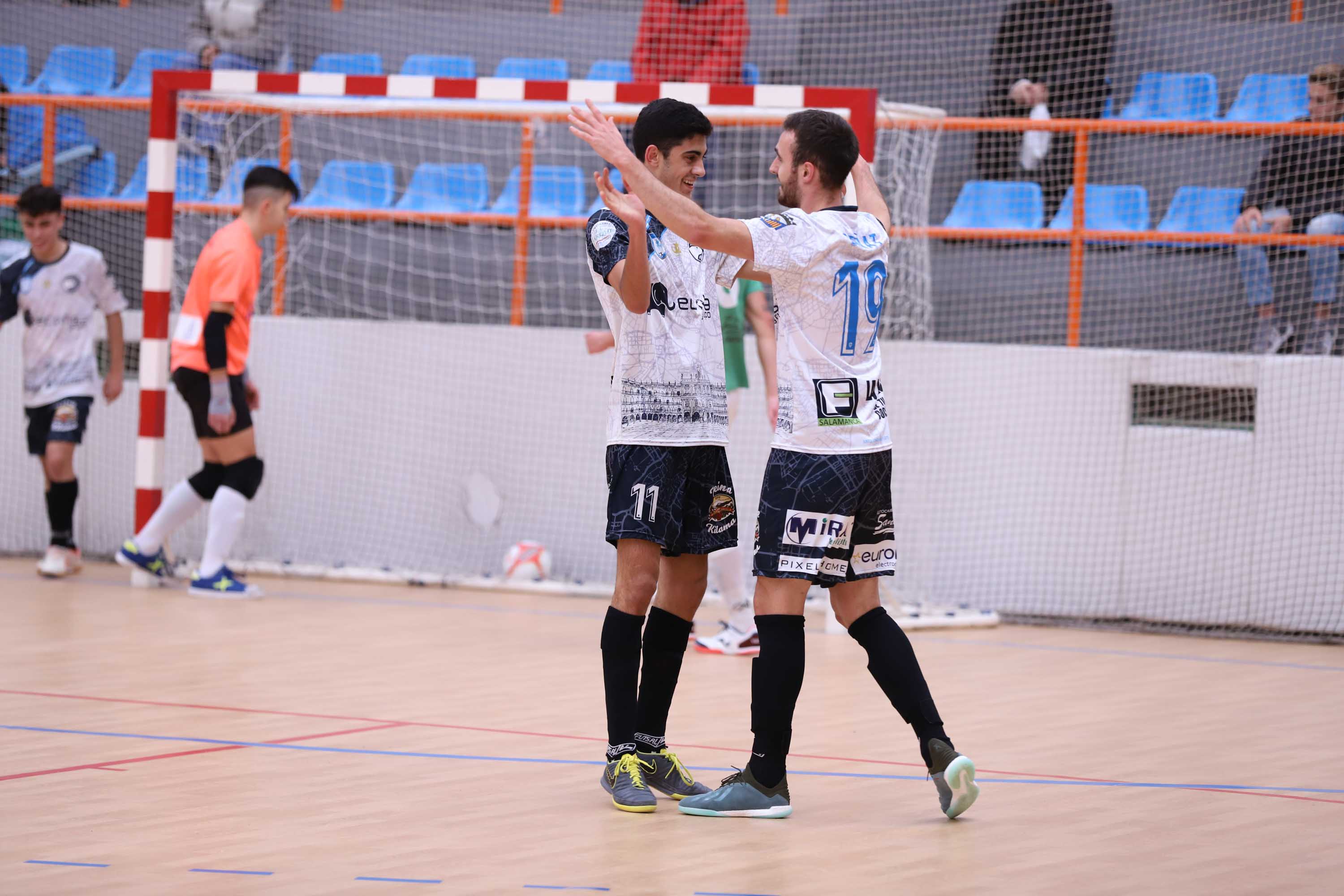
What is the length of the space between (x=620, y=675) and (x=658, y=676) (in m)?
0.15

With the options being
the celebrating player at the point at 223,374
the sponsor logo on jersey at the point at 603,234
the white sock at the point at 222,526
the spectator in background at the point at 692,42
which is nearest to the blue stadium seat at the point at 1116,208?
the spectator in background at the point at 692,42

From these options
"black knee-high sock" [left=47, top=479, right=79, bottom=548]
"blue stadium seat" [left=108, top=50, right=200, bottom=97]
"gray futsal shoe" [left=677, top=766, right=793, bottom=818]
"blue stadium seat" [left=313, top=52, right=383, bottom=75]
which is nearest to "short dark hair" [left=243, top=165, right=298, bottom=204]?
"black knee-high sock" [left=47, top=479, right=79, bottom=548]

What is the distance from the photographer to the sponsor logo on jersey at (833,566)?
4242 mm

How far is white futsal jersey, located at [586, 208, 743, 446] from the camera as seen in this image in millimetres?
4391

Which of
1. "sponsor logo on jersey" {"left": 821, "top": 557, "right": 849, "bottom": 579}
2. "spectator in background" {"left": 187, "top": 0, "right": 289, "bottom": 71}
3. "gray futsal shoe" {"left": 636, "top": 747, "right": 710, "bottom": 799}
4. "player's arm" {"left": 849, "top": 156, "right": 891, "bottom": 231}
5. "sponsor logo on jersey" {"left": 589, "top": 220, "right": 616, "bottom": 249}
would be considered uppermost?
"spectator in background" {"left": 187, "top": 0, "right": 289, "bottom": 71}

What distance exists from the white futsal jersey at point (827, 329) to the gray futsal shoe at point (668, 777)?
98 cm

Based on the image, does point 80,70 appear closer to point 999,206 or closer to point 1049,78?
point 999,206

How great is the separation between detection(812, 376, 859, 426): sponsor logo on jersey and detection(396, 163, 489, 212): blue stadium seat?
24.6 feet

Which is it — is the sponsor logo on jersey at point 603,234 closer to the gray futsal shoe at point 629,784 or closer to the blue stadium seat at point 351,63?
the gray futsal shoe at point 629,784

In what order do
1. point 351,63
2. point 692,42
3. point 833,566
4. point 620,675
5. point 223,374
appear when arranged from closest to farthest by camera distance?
point 833,566 → point 620,675 → point 223,374 → point 692,42 → point 351,63

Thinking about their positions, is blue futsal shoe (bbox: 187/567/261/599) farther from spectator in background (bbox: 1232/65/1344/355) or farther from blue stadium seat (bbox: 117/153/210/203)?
spectator in background (bbox: 1232/65/1344/355)

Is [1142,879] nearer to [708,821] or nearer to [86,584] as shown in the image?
[708,821]

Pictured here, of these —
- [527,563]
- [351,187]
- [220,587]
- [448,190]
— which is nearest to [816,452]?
[220,587]

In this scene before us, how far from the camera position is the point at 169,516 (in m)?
8.70
